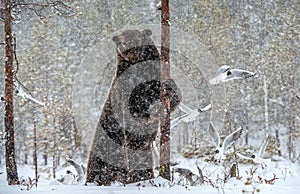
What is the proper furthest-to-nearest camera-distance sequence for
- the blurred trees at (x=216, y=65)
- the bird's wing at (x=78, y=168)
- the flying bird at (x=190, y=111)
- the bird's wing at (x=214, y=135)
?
1. the blurred trees at (x=216, y=65)
2. the bird's wing at (x=214, y=135)
3. the flying bird at (x=190, y=111)
4. the bird's wing at (x=78, y=168)

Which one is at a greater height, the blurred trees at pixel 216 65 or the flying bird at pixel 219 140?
the blurred trees at pixel 216 65

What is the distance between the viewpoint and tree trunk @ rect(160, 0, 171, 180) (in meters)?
6.48

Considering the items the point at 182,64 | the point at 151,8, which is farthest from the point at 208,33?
the point at 151,8

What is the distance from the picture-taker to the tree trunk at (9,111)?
7.71 metres

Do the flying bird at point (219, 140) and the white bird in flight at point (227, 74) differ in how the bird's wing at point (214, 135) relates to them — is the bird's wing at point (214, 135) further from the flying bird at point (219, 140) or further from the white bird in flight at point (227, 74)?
the white bird in flight at point (227, 74)

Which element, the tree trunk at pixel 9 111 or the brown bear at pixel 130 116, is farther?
the tree trunk at pixel 9 111

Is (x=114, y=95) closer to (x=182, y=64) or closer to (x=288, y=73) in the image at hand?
(x=182, y=64)

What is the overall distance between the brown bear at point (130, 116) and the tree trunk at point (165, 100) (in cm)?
15

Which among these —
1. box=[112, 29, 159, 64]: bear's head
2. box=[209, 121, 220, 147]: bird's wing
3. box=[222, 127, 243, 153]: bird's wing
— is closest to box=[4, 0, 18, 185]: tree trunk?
box=[112, 29, 159, 64]: bear's head

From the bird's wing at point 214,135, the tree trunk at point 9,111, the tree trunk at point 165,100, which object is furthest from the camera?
the tree trunk at point 9,111

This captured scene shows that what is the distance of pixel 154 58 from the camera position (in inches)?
249

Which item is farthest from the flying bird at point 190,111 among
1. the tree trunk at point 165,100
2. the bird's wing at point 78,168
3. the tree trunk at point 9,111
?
the tree trunk at point 9,111

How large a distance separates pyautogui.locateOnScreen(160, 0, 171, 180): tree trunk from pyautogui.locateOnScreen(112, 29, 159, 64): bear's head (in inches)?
18.2

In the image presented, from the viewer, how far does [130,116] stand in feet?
A: 19.5
